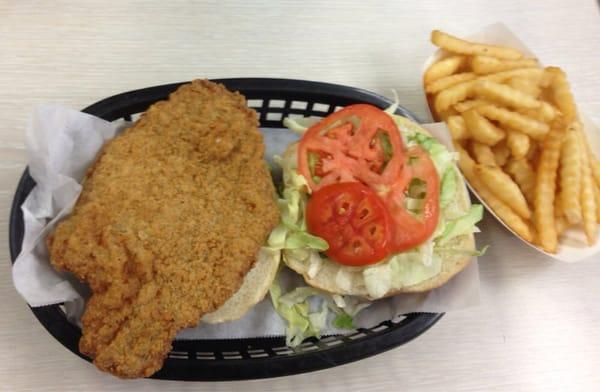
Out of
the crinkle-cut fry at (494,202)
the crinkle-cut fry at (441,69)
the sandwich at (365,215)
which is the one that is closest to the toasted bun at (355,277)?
the sandwich at (365,215)

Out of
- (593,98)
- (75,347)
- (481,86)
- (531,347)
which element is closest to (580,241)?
(531,347)

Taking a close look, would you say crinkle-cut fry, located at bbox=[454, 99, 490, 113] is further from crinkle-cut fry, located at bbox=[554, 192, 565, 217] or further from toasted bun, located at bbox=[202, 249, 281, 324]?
toasted bun, located at bbox=[202, 249, 281, 324]

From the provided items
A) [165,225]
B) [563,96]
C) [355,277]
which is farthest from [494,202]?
[165,225]

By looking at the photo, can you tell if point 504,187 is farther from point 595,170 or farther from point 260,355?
point 260,355

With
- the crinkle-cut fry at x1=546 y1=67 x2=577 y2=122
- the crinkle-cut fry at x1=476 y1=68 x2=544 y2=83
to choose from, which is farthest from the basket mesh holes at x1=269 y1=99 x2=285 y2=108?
the crinkle-cut fry at x1=546 y1=67 x2=577 y2=122

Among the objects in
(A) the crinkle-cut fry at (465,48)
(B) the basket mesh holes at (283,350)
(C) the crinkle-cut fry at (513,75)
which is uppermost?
(A) the crinkle-cut fry at (465,48)

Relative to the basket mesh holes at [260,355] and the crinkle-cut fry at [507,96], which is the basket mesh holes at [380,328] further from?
the crinkle-cut fry at [507,96]

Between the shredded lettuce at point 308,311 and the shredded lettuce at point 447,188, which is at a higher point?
the shredded lettuce at point 447,188
